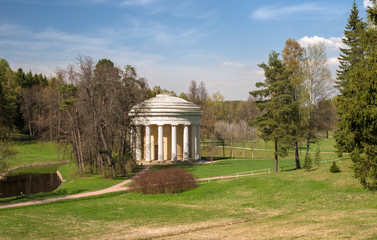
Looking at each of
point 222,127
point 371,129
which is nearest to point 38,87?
point 222,127

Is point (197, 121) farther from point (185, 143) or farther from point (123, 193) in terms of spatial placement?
point (123, 193)

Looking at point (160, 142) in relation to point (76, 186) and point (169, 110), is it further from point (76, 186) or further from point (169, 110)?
point (76, 186)

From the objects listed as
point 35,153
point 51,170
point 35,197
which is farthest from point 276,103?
point 35,153

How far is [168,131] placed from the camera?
54.8 m

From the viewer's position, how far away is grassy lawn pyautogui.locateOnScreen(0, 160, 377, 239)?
1602 centimetres

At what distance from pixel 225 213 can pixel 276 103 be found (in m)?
18.1

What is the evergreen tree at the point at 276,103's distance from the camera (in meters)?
36.2

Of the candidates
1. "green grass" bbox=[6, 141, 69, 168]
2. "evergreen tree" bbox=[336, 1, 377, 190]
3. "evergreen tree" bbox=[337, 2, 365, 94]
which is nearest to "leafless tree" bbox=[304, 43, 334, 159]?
"evergreen tree" bbox=[337, 2, 365, 94]

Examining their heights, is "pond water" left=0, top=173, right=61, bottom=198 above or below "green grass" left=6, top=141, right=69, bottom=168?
below

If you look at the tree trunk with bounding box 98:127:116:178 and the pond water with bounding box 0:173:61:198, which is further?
the tree trunk with bounding box 98:127:116:178

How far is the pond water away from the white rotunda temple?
11636 millimetres

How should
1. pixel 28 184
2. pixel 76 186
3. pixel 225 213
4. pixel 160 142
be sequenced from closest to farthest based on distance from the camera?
pixel 225 213
pixel 76 186
pixel 28 184
pixel 160 142

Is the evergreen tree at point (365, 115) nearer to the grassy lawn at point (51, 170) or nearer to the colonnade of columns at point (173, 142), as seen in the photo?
the grassy lawn at point (51, 170)

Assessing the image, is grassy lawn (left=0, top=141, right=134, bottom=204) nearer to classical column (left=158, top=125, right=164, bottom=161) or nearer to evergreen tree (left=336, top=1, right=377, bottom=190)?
classical column (left=158, top=125, right=164, bottom=161)
